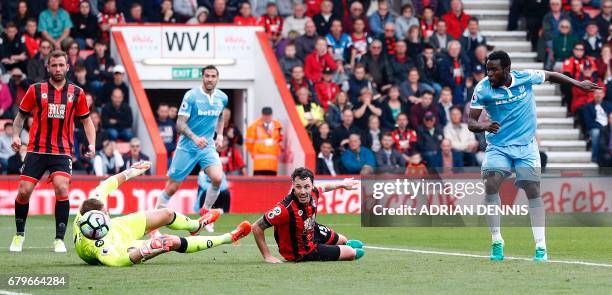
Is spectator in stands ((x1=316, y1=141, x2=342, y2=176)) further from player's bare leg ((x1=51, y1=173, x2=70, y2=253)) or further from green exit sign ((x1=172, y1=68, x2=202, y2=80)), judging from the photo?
player's bare leg ((x1=51, y1=173, x2=70, y2=253))

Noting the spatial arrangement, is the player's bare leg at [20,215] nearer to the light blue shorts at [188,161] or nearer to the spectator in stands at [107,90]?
the light blue shorts at [188,161]

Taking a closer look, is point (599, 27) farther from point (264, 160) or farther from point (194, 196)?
point (194, 196)

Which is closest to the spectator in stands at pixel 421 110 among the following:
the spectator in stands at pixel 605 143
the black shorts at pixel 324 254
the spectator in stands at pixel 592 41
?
the spectator in stands at pixel 605 143

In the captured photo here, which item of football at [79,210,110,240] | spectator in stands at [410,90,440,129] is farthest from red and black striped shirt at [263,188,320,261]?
spectator in stands at [410,90,440,129]

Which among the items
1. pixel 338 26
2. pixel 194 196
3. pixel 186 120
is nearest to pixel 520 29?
pixel 338 26

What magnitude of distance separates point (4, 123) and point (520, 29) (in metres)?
13.3

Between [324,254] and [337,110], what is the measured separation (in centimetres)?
1460

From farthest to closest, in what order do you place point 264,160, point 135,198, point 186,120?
1. point 264,160
2. point 135,198
3. point 186,120

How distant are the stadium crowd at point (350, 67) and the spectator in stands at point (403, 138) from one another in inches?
1.0

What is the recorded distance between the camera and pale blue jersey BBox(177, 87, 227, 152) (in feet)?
59.9

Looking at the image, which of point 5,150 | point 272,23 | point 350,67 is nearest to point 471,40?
point 350,67

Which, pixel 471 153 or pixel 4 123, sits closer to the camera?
pixel 4 123

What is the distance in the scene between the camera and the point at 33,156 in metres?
15.6

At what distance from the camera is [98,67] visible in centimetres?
2744
